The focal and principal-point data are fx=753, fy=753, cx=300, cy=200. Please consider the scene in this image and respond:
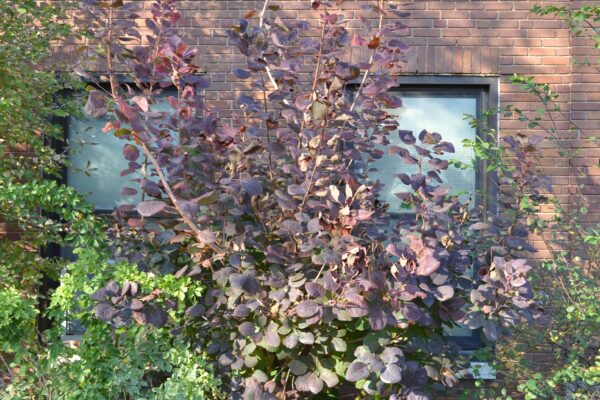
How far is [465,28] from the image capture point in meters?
5.88

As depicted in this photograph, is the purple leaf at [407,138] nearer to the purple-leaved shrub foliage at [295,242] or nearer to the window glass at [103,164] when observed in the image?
the purple-leaved shrub foliage at [295,242]

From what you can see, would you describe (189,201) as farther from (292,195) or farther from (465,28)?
(465,28)

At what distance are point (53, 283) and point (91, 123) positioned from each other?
130 cm

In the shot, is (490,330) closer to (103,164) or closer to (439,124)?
(439,124)

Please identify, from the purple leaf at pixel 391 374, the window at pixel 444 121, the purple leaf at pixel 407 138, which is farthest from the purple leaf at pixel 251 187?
the window at pixel 444 121

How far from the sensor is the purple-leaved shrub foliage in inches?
137

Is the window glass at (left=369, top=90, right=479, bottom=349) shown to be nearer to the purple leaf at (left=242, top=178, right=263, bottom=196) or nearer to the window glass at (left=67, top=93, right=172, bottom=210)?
the window glass at (left=67, top=93, right=172, bottom=210)

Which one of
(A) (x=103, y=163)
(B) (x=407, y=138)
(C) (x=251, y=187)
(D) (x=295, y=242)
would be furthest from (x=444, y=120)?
(C) (x=251, y=187)

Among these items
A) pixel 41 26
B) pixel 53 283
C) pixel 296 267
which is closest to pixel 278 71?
pixel 296 267

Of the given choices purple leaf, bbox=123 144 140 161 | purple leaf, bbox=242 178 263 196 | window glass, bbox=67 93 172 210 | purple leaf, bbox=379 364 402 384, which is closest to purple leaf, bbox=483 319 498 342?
purple leaf, bbox=379 364 402 384

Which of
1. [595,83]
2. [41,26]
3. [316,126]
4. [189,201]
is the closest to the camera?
[189,201]

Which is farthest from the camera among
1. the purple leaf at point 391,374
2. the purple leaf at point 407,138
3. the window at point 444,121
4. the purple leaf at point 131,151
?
the window at point 444,121

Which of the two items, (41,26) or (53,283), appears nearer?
(41,26)

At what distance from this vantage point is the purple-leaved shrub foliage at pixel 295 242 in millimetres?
3486
